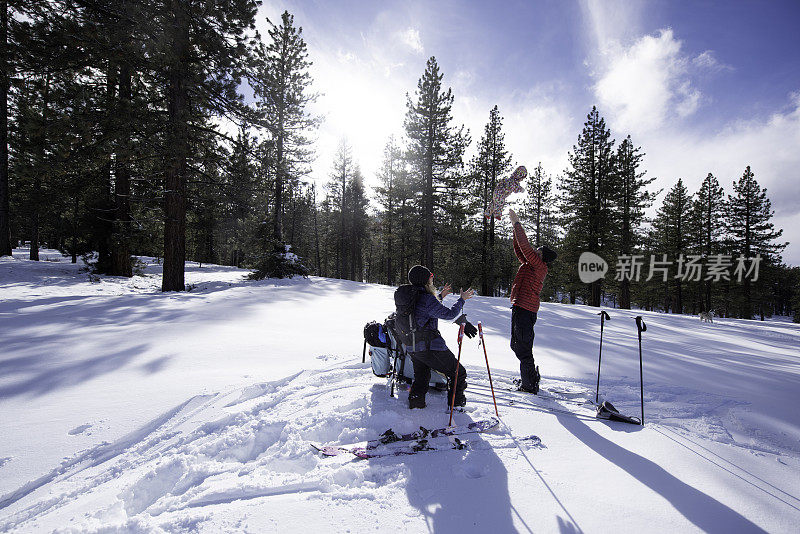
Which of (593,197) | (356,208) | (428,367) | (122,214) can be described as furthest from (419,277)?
(356,208)

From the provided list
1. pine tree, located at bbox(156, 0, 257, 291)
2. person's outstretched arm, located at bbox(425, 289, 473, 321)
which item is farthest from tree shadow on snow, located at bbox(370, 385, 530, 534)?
pine tree, located at bbox(156, 0, 257, 291)

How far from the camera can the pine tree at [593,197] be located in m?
21.8

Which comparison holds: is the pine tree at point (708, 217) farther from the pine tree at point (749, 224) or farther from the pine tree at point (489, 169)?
the pine tree at point (489, 169)

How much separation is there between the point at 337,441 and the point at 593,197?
25.0m

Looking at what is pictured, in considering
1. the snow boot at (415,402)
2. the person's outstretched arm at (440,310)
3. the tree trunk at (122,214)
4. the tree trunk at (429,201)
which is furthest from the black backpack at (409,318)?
the tree trunk at (429,201)

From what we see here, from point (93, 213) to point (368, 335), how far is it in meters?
16.1

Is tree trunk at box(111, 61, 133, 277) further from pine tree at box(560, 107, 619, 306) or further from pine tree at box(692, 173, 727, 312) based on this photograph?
pine tree at box(692, 173, 727, 312)

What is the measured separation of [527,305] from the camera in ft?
15.0

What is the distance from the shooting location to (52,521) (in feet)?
6.49

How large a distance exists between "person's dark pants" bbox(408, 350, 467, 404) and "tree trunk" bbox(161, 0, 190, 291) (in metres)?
9.97

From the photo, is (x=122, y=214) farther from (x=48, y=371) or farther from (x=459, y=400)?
(x=459, y=400)

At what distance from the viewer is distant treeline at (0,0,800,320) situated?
880 cm

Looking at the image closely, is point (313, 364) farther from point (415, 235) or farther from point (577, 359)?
point (415, 235)

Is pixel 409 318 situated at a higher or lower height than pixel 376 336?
higher
